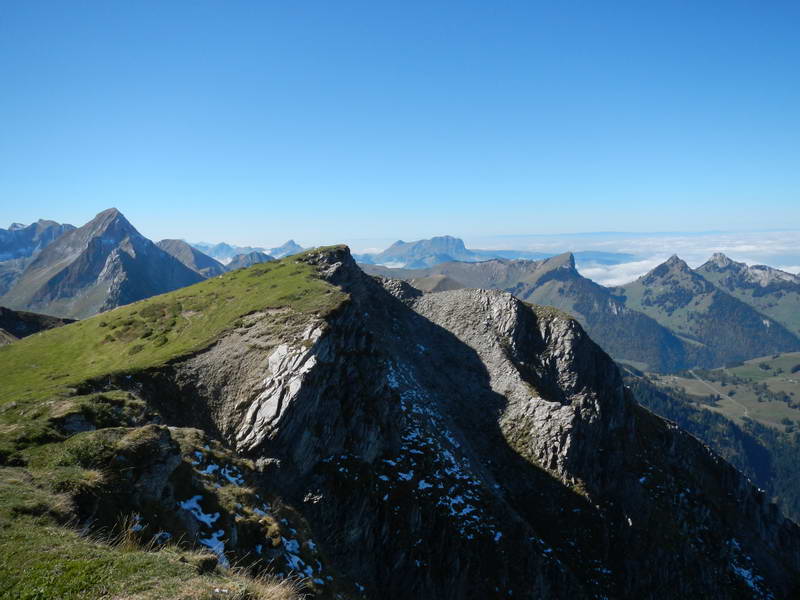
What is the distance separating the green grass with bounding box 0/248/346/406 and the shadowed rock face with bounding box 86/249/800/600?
11.8ft

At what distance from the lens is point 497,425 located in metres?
65.4

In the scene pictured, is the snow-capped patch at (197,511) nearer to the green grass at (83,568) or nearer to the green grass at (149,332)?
the green grass at (83,568)

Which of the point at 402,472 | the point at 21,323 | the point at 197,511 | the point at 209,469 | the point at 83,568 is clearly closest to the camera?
the point at 83,568

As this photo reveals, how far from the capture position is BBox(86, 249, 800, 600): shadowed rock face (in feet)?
136

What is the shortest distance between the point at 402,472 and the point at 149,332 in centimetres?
3784

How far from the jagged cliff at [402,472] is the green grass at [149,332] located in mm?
1186

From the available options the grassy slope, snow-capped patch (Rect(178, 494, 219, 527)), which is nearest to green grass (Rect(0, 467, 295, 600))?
the grassy slope

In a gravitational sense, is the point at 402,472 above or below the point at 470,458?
above

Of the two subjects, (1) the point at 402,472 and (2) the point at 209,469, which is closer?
(2) the point at 209,469

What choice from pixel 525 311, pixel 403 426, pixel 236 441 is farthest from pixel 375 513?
pixel 525 311

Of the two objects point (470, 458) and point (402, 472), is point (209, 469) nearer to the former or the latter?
point (402, 472)

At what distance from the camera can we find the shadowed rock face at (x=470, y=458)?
136 feet

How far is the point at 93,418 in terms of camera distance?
30.0 metres

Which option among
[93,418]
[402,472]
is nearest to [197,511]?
[93,418]
